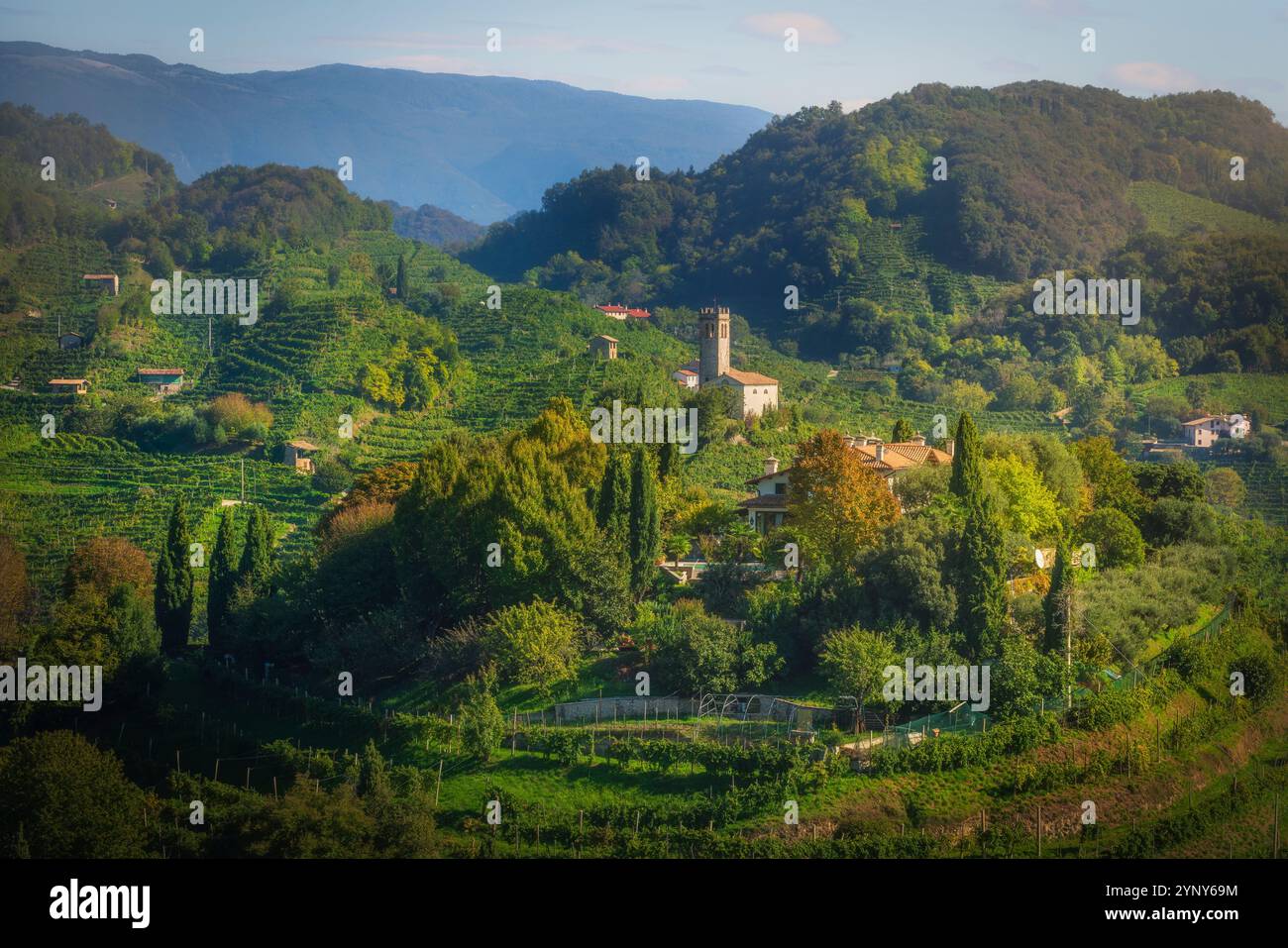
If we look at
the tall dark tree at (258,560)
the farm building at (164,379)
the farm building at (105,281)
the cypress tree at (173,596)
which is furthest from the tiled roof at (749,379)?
the farm building at (105,281)

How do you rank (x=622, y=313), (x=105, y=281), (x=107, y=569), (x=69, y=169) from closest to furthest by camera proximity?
(x=107, y=569), (x=105, y=281), (x=622, y=313), (x=69, y=169)

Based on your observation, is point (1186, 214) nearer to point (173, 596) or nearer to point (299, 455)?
point (299, 455)

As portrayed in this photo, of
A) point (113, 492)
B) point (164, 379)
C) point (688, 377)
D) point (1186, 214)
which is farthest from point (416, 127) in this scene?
point (113, 492)

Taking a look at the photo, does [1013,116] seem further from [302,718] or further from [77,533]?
[302,718]

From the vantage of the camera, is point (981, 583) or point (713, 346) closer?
point (981, 583)

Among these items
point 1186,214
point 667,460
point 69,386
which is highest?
point 1186,214

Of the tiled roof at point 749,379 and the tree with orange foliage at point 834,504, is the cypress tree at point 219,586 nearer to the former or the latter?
the tree with orange foliage at point 834,504
